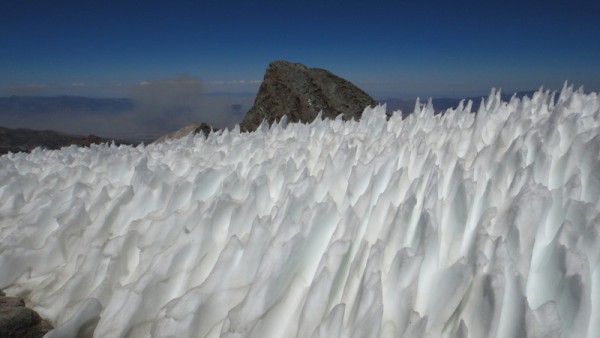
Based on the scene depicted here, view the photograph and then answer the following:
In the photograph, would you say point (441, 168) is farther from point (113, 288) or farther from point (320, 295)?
point (113, 288)

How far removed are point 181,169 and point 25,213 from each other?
52.2 inches

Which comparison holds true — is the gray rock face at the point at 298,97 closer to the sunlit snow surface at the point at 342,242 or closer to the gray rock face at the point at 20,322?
the sunlit snow surface at the point at 342,242

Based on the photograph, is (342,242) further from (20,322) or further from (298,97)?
(298,97)

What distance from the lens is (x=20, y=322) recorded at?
2.65 meters

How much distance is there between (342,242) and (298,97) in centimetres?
825

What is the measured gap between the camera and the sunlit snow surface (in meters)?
2.15

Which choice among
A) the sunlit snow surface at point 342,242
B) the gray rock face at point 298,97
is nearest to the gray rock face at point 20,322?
the sunlit snow surface at point 342,242

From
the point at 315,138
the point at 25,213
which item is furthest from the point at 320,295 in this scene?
the point at 25,213

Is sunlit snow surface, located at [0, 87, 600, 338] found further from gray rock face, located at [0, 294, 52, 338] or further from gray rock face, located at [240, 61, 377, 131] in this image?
gray rock face, located at [240, 61, 377, 131]

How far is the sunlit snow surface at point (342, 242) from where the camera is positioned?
7.07 feet

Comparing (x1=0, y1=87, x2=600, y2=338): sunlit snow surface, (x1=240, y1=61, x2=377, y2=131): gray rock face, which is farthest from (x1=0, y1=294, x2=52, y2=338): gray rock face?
(x1=240, y1=61, x2=377, y2=131): gray rock face

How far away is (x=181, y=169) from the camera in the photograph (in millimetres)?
4133

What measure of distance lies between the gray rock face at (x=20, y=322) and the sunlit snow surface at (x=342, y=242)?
0.34ft

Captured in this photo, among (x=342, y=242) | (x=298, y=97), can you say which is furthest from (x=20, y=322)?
(x=298, y=97)
